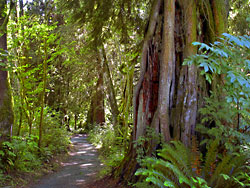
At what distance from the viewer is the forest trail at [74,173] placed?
7.15 meters

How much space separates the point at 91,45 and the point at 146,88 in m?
3.75

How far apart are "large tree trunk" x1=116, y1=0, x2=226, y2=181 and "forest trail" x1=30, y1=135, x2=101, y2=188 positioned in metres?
2.03

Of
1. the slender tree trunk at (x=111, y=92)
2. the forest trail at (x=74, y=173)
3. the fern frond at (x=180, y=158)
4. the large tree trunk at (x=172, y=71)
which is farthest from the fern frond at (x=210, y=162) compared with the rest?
the slender tree trunk at (x=111, y=92)

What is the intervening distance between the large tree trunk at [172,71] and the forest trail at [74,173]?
6.65 ft

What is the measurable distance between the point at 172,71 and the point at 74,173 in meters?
5.21

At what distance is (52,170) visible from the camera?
347 inches

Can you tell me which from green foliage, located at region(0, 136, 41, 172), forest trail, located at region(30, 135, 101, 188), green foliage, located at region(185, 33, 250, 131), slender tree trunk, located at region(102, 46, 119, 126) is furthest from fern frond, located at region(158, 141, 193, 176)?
slender tree trunk, located at region(102, 46, 119, 126)

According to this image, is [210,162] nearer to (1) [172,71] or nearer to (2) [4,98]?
(1) [172,71]

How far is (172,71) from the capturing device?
5.38m

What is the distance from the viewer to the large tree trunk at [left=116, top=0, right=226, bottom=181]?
5148 millimetres

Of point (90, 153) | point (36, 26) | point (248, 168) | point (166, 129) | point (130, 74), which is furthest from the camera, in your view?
point (90, 153)

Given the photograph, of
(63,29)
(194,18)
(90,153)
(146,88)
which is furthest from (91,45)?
(90,153)

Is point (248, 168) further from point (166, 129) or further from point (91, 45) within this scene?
point (91, 45)

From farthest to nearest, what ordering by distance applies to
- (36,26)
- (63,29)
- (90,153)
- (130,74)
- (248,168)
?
(90,153)
(63,29)
(130,74)
(36,26)
(248,168)
